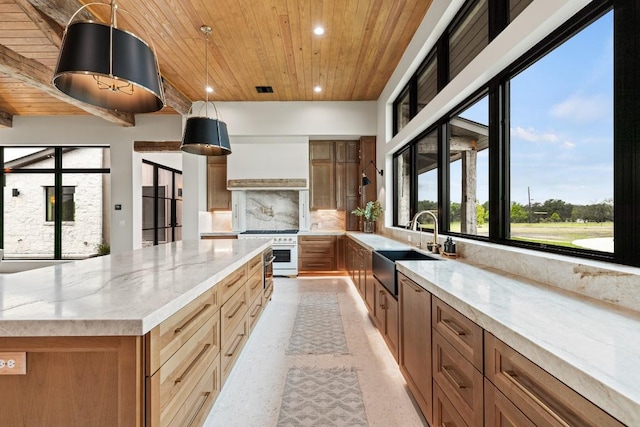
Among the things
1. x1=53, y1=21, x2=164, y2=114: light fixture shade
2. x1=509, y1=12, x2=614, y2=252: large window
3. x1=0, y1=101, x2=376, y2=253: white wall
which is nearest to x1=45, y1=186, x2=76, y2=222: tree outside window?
x1=0, y1=101, x2=376, y2=253: white wall

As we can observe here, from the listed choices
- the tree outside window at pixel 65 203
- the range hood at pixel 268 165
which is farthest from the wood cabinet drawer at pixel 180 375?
the tree outside window at pixel 65 203

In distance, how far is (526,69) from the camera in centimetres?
199

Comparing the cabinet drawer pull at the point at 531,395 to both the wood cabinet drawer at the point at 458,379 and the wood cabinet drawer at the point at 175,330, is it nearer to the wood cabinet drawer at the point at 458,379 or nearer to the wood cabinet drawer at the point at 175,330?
the wood cabinet drawer at the point at 458,379

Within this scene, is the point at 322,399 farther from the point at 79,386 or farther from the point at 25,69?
the point at 25,69

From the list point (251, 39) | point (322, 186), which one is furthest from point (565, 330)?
point (322, 186)

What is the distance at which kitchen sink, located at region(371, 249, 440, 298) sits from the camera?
2383mm

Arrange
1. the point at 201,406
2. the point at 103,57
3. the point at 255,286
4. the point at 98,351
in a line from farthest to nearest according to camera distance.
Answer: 1. the point at 255,286
2. the point at 201,406
3. the point at 103,57
4. the point at 98,351

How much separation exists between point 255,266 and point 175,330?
6.01 ft

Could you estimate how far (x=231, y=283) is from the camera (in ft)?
6.99

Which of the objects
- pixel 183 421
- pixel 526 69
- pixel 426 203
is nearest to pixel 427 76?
pixel 426 203

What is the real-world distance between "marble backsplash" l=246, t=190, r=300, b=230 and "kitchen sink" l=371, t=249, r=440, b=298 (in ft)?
11.3

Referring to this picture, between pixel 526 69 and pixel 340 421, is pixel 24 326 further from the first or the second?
pixel 526 69

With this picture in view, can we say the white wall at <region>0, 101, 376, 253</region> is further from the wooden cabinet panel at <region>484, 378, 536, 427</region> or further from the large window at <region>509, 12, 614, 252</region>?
the wooden cabinet panel at <region>484, 378, 536, 427</region>

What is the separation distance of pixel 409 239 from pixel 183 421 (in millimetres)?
3012
